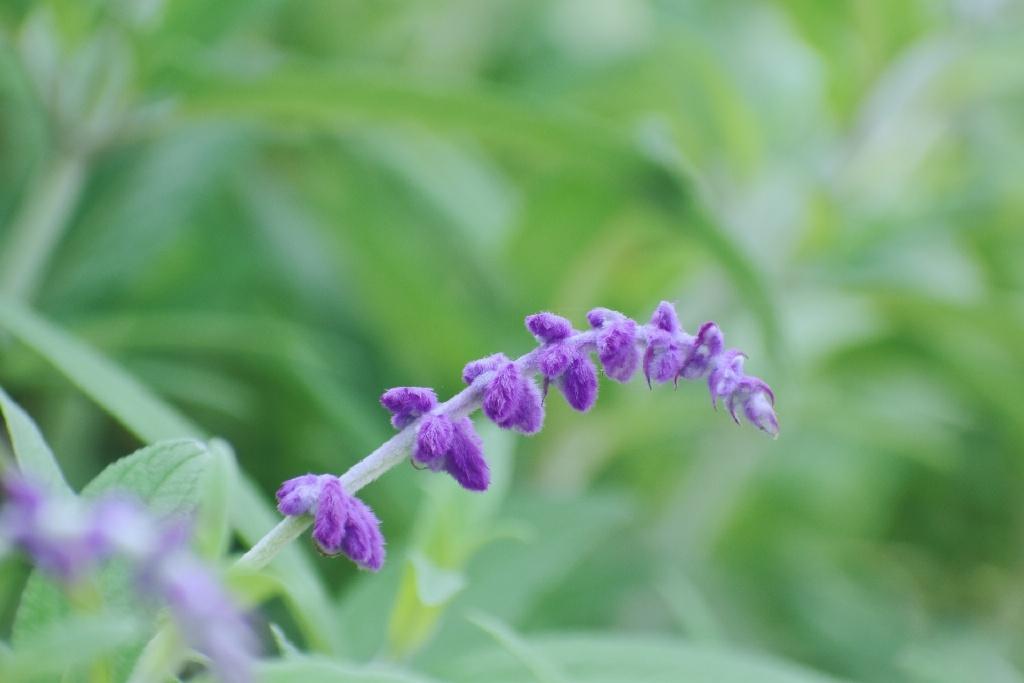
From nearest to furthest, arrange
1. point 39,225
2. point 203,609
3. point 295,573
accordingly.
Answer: point 203,609
point 295,573
point 39,225

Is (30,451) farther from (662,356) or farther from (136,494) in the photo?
(662,356)

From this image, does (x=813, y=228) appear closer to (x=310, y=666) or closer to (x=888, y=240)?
(x=888, y=240)

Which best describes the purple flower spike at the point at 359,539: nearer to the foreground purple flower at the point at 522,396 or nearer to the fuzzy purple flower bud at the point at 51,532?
the foreground purple flower at the point at 522,396

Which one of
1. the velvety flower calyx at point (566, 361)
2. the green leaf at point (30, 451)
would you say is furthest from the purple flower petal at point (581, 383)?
the green leaf at point (30, 451)

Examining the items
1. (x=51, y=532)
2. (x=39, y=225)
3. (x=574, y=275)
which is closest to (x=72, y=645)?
(x=51, y=532)

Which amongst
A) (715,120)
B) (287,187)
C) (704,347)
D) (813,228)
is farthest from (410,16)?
(704,347)

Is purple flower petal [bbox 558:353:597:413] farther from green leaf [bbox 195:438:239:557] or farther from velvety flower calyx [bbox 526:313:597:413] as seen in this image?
green leaf [bbox 195:438:239:557]
